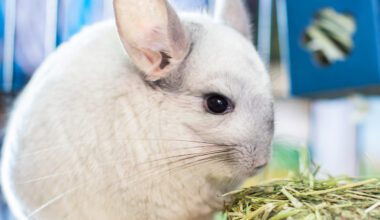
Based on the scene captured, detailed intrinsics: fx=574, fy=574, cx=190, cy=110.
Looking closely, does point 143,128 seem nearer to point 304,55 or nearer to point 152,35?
point 152,35

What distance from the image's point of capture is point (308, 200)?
0.79 meters

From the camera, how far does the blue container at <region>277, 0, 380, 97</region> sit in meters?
1.59

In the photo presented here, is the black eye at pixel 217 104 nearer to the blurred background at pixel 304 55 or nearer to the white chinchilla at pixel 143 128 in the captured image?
the white chinchilla at pixel 143 128

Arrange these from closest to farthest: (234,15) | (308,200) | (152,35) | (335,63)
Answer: (308,200) → (152,35) → (234,15) → (335,63)

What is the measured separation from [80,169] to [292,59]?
3.53ft

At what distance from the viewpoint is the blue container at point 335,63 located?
1586mm

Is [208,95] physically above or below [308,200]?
above

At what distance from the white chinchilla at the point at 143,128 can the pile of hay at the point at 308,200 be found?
0.21 feet

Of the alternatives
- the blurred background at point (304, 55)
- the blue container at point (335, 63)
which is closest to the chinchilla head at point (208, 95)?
the blurred background at point (304, 55)

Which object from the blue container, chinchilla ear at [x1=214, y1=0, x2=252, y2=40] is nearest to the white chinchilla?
chinchilla ear at [x1=214, y1=0, x2=252, y2=40]

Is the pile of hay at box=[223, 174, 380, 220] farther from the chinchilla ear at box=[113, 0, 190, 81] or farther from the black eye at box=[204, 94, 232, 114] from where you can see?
the chinchilla ear at box=[113, 0, 190, 81]

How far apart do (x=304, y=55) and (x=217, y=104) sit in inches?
37.1

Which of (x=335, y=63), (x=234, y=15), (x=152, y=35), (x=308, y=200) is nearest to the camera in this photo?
(x=308, y=200)

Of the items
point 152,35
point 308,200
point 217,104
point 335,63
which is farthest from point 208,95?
point 335,63
